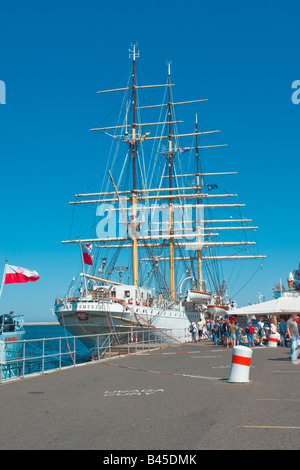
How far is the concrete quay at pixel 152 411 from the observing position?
7273mm

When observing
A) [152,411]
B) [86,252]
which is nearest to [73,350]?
[86,252]

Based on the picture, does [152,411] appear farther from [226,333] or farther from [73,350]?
[73,350]

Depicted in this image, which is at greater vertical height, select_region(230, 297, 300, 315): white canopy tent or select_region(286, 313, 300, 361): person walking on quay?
select_region(230, 297, 300, 315): white canopy tent

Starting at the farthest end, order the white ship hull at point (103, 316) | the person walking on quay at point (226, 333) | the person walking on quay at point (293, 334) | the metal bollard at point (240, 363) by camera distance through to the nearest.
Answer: the white ship hull at point (103, 316) < the person walking on quay at point (226, 333) < the person walking on quay at point (293, 334) < the metal bollard at point (240, 363)

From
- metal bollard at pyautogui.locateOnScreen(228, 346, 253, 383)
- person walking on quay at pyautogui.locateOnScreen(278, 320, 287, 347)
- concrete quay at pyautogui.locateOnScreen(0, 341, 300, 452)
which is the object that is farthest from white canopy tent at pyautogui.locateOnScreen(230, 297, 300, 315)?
metal bollard at pyautogui.locateOnScreen(228, 346, 253, 383)

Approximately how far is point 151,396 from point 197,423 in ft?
11.5

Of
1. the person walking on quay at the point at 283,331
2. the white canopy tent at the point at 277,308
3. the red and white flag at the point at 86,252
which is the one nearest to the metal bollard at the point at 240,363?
the white canopy tent at the point at 277,308

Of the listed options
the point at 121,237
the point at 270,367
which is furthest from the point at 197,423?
the point at 121,237

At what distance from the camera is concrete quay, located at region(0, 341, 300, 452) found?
7273 millimetres

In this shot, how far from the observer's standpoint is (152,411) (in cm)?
981

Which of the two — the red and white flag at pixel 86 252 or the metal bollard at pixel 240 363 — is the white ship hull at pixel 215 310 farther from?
the metal bollard at pixel 240 363

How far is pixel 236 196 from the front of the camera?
76250 millimetres

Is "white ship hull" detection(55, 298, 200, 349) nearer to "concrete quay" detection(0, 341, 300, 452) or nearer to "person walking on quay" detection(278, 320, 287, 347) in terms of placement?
"person walking on quay" detection(278, 320, 287, 347)

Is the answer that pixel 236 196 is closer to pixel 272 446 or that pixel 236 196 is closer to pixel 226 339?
pixel 226 339
